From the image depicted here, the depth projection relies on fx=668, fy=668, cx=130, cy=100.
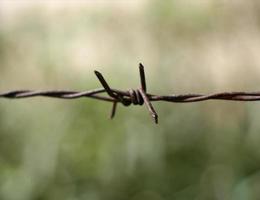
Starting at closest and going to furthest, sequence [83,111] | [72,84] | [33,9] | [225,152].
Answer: [225,152] < [83,111] < [72,84] < [33,9]

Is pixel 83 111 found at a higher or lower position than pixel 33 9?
lower

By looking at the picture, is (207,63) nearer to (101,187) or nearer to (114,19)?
(114,19)

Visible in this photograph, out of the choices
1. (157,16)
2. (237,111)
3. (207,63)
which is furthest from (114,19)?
(237,111)

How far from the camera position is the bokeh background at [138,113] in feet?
5.92

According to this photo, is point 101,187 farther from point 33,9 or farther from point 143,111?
point 33,9

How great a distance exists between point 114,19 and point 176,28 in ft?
0.93

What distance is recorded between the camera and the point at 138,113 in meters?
1.92

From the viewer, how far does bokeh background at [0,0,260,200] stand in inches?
71.1

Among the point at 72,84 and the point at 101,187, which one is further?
the point at 72,84

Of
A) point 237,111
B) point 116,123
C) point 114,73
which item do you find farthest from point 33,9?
point 237,111

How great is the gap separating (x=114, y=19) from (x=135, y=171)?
0.60m

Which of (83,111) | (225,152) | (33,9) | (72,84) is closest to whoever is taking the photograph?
(225,152)

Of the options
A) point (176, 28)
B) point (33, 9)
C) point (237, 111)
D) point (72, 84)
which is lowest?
point (237, 111)

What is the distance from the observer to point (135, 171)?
6.00ft
